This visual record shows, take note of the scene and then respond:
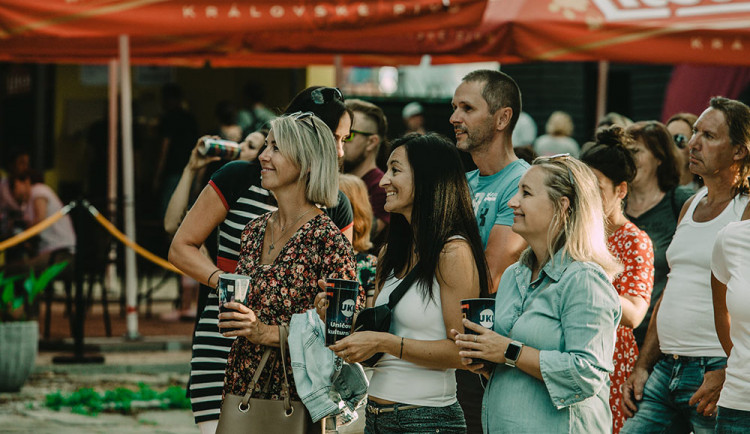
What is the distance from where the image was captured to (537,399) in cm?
371

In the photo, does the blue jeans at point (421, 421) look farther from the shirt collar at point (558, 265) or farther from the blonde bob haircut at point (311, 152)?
the blonde bob haircut at point (311, 152)

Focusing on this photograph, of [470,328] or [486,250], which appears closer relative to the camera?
[470,328]

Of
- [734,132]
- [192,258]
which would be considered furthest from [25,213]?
[734,132]

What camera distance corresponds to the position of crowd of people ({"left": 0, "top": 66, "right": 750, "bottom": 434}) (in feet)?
12.2

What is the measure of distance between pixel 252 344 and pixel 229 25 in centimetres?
544

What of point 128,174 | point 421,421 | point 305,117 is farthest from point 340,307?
point 128,174

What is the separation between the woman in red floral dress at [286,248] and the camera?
4133 millimetres

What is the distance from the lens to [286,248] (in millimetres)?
4199

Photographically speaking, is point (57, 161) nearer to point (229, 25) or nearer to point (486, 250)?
point (229, 25)

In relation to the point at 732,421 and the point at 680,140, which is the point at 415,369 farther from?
the point at 680,140

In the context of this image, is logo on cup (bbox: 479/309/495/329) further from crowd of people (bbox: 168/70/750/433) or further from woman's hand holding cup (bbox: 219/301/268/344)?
woman's hand holding cup (bbox: 219/301/268/344)

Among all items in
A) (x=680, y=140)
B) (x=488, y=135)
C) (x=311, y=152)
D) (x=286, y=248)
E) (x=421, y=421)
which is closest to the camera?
(x=421, y=421)

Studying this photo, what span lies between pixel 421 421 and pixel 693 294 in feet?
4.88

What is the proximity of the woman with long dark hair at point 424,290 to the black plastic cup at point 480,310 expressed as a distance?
1.20ft
